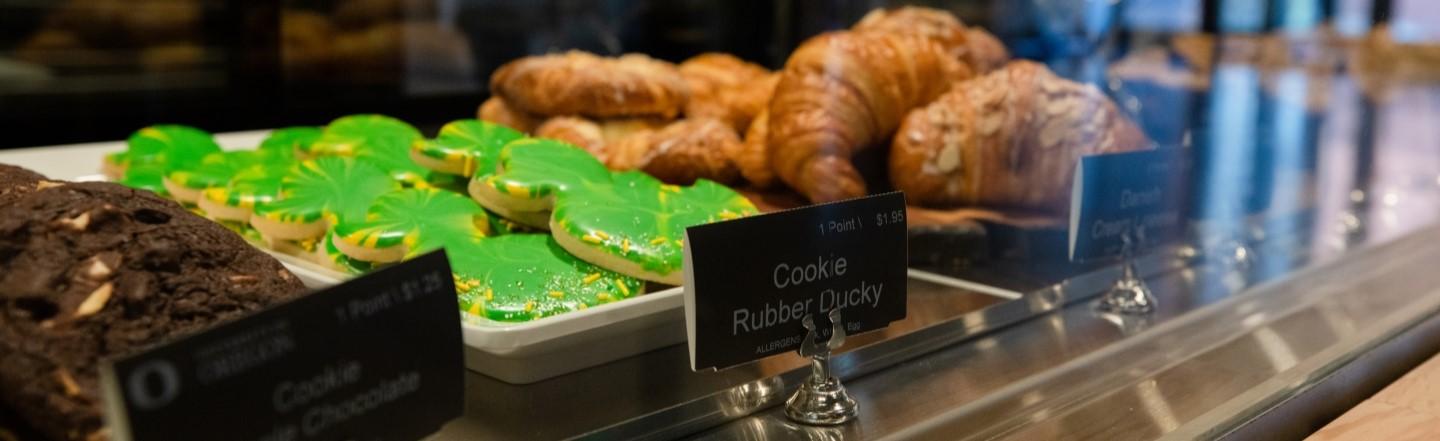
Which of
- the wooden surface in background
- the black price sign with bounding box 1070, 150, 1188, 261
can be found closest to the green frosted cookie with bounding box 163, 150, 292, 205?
the black price sign with bounding box 1070, 150, 1188, 261

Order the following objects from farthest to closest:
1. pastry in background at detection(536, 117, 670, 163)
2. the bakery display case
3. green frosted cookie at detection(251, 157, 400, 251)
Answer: pastry in background at detection(536, 117, 670, 163)
green frosted cookie at detection(251, 157, 400, 251)
the bakery display case

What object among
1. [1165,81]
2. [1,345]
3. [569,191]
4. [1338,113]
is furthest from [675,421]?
[1338,113]

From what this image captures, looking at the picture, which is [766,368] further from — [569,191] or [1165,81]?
[1165,81]

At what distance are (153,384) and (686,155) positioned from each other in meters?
0.92

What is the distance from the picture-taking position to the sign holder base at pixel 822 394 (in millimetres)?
840

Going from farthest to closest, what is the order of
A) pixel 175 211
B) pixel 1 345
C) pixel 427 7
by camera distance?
pixel 427 7
pixel 175 211
pixel 1 345

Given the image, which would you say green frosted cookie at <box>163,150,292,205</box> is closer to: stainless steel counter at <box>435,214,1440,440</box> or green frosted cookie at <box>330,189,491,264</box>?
green frosted cookie at <box>330,189,491,264</box>

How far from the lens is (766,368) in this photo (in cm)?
93

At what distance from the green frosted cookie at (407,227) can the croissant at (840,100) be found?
0.39 meters

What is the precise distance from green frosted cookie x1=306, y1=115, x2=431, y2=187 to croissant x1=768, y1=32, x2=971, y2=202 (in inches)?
15.2

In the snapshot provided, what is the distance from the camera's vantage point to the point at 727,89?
5.55ft

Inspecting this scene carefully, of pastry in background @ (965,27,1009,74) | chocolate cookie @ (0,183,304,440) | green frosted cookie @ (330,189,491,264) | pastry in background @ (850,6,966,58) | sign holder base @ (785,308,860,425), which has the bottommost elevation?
sign holder base @ (785,308,860,425)

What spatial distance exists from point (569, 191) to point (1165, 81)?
94cm

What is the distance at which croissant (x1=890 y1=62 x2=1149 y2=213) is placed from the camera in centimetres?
133
